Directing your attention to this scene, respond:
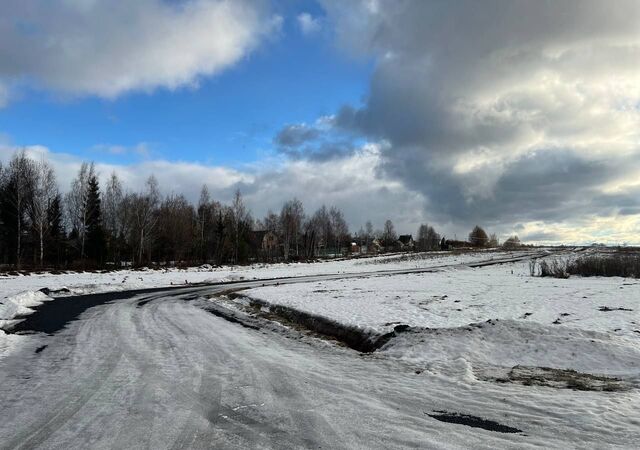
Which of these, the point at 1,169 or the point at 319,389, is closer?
the point at 319,389

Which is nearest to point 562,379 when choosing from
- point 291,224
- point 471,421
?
point 471,421

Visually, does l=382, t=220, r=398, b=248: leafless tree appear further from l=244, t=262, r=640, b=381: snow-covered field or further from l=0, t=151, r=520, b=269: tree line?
l=244, t=262, r=640, b=381: snow-covered field

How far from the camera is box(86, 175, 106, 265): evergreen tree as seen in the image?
188ft

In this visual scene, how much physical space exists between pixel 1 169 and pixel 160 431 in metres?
72.7

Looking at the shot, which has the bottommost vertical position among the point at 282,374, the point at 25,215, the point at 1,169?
the point at 282,374

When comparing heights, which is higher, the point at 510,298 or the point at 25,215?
the point at 25,215

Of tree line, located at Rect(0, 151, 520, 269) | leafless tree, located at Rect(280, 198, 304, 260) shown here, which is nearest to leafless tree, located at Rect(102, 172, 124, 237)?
tree line, located at Rect(0, 151, 520, 269)

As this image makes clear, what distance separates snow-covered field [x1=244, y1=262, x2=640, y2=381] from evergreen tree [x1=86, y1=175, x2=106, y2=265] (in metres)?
47.9

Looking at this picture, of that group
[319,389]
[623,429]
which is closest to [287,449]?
[319,389]

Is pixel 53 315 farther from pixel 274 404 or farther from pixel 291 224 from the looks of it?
pixel 291 224

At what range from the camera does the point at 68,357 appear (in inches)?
342

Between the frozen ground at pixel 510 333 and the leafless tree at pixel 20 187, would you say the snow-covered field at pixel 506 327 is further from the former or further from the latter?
the leafless tree at pixel 20 187

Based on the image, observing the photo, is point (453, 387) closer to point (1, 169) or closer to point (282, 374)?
point (282, 374)

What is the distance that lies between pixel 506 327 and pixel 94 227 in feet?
201
